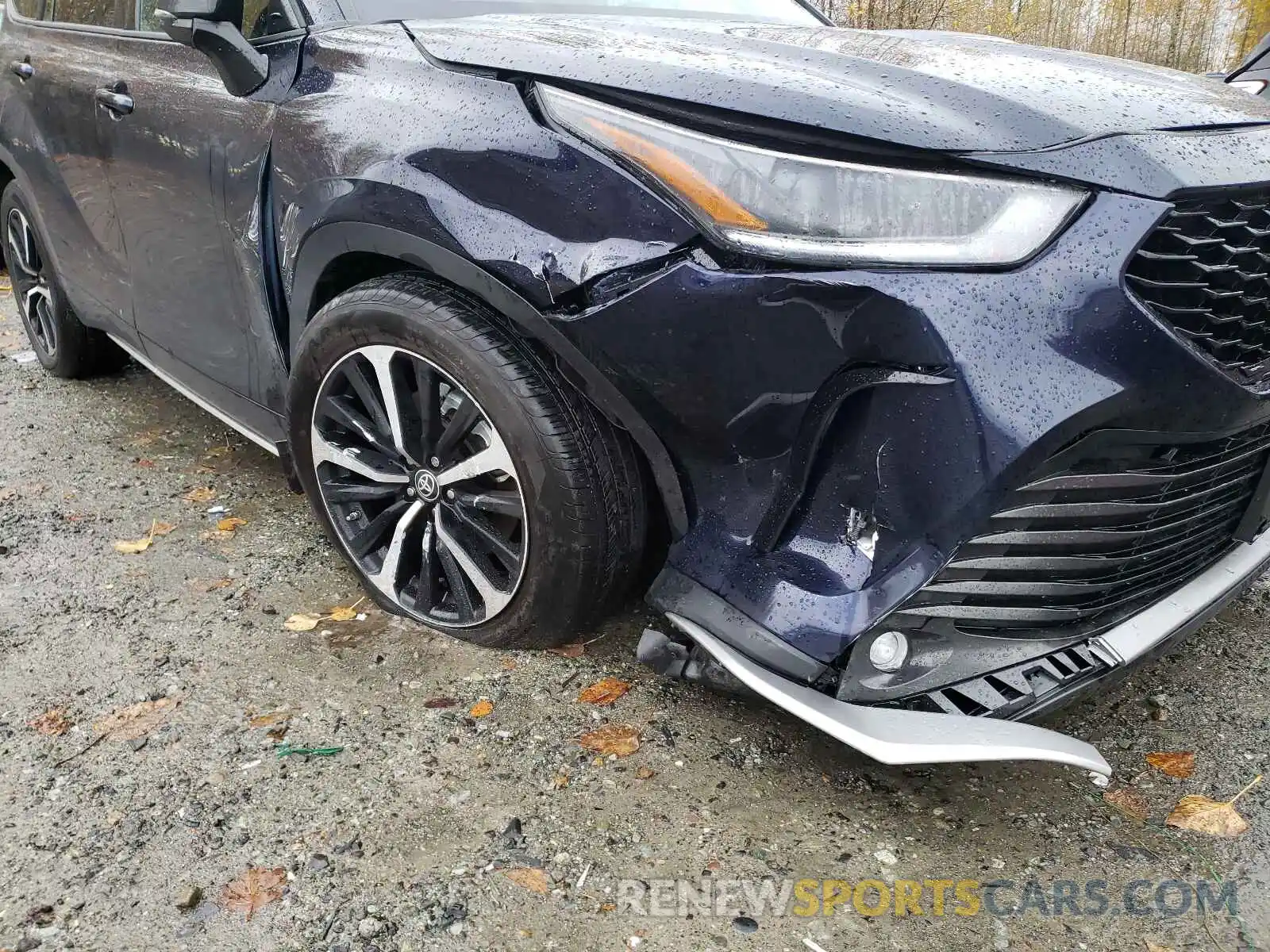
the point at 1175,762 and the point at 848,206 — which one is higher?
the point at 848,206

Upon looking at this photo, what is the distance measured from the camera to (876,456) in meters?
1.62

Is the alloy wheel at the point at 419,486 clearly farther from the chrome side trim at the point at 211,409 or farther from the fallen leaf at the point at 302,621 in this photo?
the chrome side trim at the point at 211,409

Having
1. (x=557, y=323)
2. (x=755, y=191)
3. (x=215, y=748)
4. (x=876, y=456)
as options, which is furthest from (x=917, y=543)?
(x=215, y=748)

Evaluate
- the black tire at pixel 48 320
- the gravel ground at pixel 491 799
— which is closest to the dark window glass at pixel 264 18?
the gravel ground at pixel 491 799

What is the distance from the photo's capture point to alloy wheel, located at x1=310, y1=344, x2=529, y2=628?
217 cm

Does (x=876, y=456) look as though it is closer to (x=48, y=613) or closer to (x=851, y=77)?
(x=851, y=77)

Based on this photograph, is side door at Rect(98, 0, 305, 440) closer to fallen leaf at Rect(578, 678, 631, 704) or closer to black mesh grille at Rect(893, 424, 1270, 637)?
fallen leaf at Rect(578, 678, 631, 704)

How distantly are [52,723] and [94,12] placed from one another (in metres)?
2.35

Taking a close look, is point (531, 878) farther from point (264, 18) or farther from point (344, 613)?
point (264, 18)

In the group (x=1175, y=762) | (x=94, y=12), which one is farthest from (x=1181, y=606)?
(x=94, y=12)

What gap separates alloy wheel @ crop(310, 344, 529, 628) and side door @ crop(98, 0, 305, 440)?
31 cm

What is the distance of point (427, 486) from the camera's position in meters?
2.29

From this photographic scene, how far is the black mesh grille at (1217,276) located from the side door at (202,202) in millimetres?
1853

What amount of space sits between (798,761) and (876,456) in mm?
776
